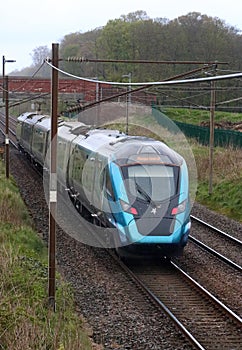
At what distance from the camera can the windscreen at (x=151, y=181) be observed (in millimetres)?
14078

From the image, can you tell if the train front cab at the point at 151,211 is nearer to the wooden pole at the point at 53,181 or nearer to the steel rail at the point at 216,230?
the wooden pole at the point at 53,181

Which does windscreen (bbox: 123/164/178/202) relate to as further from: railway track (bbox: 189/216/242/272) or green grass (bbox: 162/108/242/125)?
green grass (bbox: 162/108/242/125)

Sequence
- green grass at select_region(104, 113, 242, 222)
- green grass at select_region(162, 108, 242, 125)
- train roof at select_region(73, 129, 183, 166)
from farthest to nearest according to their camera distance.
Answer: green grass at select_region(162, 108, 242, 125), green grass at select_region(104, 113, 242, 222), train roof at select_region(73, 129, 183, 166)

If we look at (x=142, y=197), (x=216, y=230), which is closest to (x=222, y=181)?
(x=216, y=230)

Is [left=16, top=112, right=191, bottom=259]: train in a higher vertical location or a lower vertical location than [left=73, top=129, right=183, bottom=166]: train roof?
lower

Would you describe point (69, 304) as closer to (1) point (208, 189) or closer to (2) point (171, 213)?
(2) point (171, 213)

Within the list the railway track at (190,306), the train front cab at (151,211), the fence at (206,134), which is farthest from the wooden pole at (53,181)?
the fence at (206,134)

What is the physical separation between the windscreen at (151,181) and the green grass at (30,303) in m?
2.49

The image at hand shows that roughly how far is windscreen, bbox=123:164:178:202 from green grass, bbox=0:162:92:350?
249cm

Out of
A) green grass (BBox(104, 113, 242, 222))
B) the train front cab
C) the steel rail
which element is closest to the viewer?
the train front cab

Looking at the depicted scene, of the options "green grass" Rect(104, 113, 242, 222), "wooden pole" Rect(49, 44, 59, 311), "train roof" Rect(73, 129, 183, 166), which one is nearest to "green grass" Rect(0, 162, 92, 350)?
"wooden pole" Rect(49, 44, 59, 311)

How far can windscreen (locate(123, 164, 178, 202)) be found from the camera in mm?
14078

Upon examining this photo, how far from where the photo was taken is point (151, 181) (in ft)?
46.6

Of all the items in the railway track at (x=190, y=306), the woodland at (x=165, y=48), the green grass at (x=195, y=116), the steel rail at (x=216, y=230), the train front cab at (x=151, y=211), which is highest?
the woodland at (x=165, y=48)
